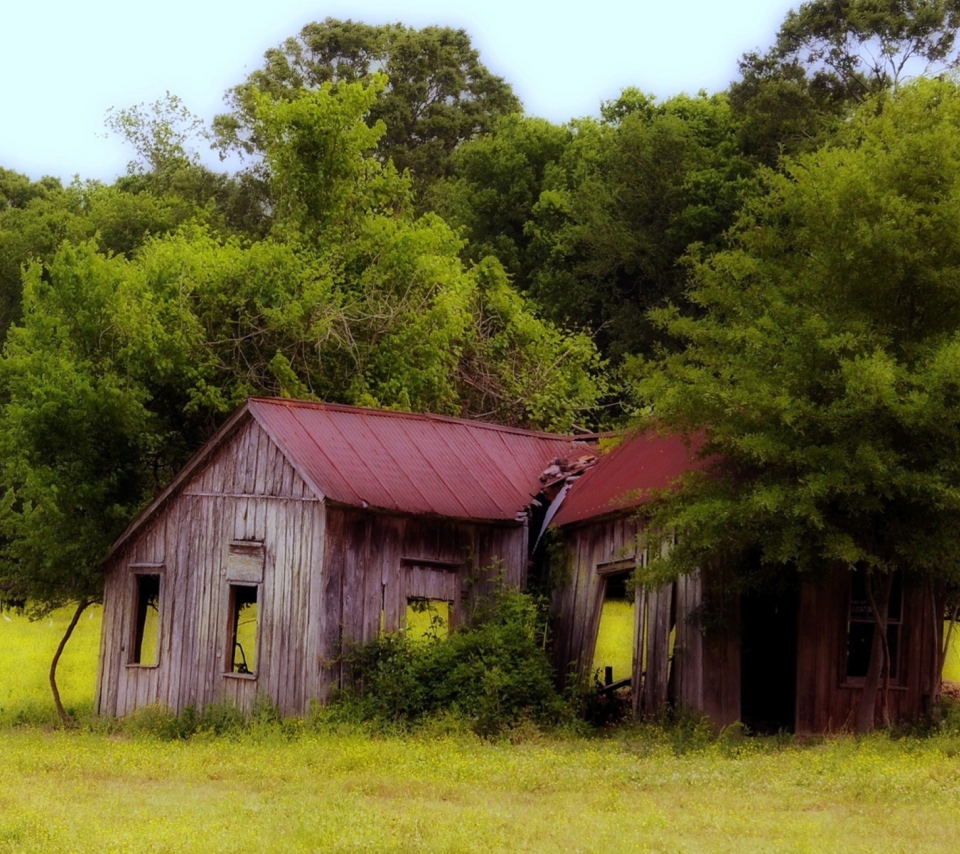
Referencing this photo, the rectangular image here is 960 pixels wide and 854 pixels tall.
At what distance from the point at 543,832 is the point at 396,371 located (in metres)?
21.1

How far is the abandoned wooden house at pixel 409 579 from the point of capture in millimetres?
19359

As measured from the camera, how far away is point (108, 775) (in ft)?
52.5

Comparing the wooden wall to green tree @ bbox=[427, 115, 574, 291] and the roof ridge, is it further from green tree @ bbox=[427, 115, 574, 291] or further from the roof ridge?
green tree @ bbox=[427, 115, 574, 291]

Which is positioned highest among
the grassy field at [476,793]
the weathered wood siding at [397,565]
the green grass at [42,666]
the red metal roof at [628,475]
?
the red metal roof at [628,475]

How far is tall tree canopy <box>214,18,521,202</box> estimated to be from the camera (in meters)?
54.2

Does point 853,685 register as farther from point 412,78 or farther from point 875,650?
point 412,78

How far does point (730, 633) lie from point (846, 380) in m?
4.08

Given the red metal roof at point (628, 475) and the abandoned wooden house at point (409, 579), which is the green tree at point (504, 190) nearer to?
the abandoned wooden house at point (409, 579)

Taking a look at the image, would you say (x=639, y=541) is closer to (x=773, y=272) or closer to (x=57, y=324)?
(x=773, y=272)

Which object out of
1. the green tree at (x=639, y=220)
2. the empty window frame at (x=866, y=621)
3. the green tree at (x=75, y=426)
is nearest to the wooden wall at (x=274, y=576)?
the green tree at (x=75, y=426)

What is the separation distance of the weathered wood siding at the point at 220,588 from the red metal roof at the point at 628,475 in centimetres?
413

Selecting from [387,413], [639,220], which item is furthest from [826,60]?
[387,413]

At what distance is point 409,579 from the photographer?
72.8ft

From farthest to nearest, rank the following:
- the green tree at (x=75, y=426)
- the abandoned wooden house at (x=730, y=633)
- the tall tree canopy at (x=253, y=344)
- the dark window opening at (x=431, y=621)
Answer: the tall tree canopy at (x=253, y=344)
the green tree at (x=75, y=426)
the dark window opening at (x=431, y=621)
the abandoned wooden house at (x=730, y=633)
